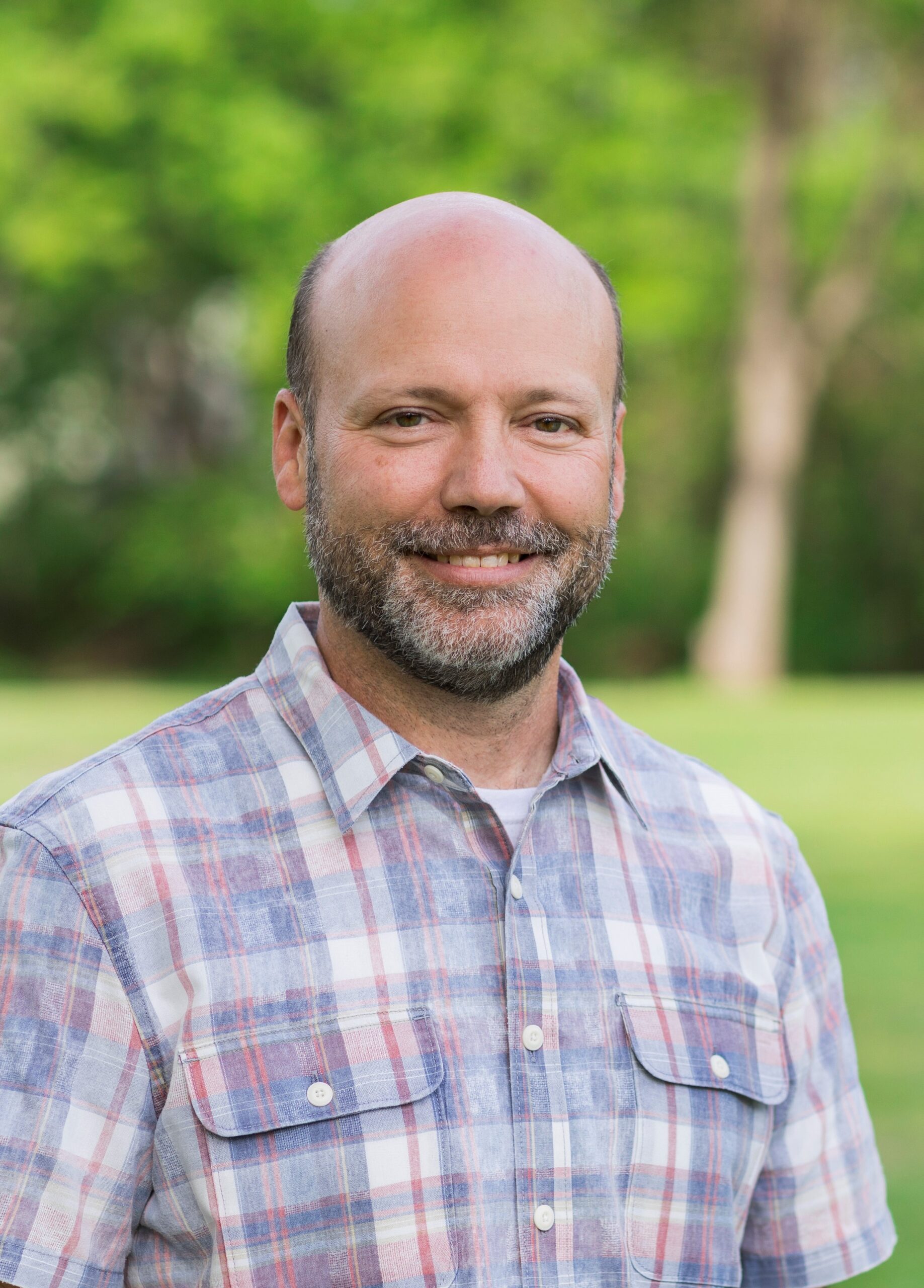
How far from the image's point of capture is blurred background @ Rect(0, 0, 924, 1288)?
16.6 metres

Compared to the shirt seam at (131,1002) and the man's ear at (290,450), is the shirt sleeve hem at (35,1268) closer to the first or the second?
the shirt seam at (131,1002)

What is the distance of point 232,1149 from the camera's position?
158 centimetres

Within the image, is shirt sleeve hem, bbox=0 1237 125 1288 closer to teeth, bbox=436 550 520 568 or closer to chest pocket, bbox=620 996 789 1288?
chest pocket, bbox=620 996 789 1288

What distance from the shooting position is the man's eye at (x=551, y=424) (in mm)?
1783

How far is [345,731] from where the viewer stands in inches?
70.3

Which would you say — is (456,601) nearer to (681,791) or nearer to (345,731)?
(345,731)

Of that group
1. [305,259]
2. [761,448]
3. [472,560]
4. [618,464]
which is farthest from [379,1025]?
[761,448]

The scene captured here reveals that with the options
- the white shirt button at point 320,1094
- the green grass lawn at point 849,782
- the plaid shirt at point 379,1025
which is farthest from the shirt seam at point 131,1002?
the green grass lawn at point 849,782

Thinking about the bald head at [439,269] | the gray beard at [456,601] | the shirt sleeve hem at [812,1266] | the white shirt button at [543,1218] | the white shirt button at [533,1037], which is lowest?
the shirt sleeve hem at [812,1266]

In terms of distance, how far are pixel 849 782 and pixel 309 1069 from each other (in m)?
8.98

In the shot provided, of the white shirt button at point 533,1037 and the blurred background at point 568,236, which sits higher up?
the blurred background at point 568,236

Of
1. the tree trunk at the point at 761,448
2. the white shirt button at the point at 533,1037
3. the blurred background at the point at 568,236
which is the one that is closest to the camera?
the white shirt button at the point at 533,1037

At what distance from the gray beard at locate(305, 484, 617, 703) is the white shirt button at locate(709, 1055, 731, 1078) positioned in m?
0.47

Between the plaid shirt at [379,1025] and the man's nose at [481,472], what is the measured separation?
27cm
